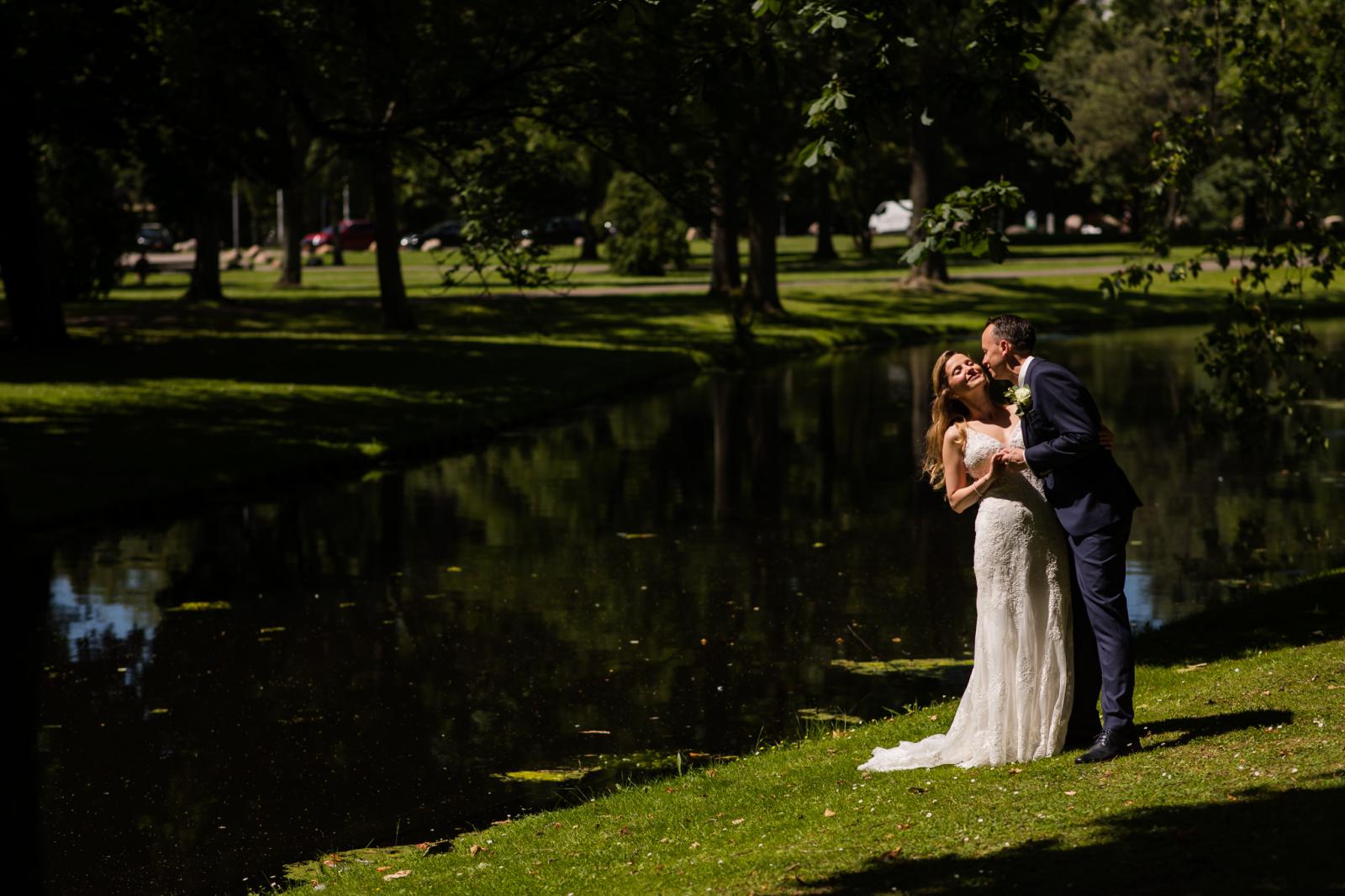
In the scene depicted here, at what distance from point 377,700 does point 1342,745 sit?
631 cm

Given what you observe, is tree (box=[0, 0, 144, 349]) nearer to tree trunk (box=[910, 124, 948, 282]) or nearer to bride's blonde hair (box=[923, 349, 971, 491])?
bride's blonde hair (box=[923, 349, 971, 491])

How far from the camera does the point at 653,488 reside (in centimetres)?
2041

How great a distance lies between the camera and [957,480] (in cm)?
807

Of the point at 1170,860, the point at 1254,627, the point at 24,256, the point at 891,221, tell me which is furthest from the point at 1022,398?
the point at 891,221

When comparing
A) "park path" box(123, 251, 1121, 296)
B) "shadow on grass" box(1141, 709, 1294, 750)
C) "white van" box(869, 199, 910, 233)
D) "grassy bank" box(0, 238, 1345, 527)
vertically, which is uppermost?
"white van" box(869, 199, 910, 233)

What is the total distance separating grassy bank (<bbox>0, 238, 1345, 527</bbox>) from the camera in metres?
20.8

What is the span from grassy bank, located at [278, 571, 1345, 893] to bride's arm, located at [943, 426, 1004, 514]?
1251 mm

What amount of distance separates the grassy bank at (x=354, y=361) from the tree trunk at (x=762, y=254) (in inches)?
33.2

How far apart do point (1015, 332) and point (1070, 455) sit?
66cm

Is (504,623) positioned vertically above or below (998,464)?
below

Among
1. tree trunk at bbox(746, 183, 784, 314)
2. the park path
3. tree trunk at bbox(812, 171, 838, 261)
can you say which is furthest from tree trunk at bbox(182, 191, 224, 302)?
tree trunk at bbox(812, 171, 838, 261)

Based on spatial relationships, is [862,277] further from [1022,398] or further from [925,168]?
[1022,398]

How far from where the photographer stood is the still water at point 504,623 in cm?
962

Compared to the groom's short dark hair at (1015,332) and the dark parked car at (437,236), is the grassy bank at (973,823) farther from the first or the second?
the dark parked car at (437,236)
